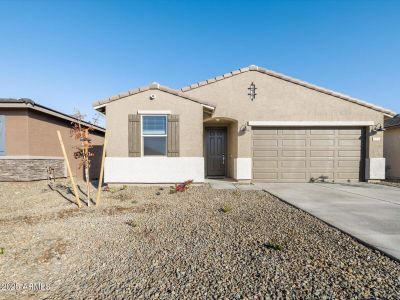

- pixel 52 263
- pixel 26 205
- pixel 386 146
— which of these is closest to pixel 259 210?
pixel 52 263

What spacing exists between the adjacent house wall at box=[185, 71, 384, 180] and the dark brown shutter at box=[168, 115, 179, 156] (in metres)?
1.87

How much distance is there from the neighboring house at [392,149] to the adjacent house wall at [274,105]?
9.72 ft

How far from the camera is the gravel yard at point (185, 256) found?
2021 millimetres

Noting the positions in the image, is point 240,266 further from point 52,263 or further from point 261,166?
point 261,166

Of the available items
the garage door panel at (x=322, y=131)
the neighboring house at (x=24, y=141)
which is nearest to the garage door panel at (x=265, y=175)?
the garage door panel at (x=322, y=131)

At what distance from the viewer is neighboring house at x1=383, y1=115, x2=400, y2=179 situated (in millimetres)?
10211

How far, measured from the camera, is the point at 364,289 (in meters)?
1.98

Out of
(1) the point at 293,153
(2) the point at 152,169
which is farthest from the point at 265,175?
(2) the point at 152,169

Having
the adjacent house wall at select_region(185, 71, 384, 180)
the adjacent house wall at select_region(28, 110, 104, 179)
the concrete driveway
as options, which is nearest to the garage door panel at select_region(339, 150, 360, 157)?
the adjacent house wall at select_region(185, 71, 384, 180)

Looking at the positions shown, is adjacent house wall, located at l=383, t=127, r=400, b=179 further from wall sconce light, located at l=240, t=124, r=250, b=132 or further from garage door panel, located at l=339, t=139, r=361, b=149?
wall sconce light, located at l=240, t=124, r=250, b=132

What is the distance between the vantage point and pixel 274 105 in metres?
8.54

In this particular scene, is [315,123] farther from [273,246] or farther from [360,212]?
[273,246]

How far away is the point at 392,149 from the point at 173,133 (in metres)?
11.8

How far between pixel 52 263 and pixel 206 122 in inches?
302
